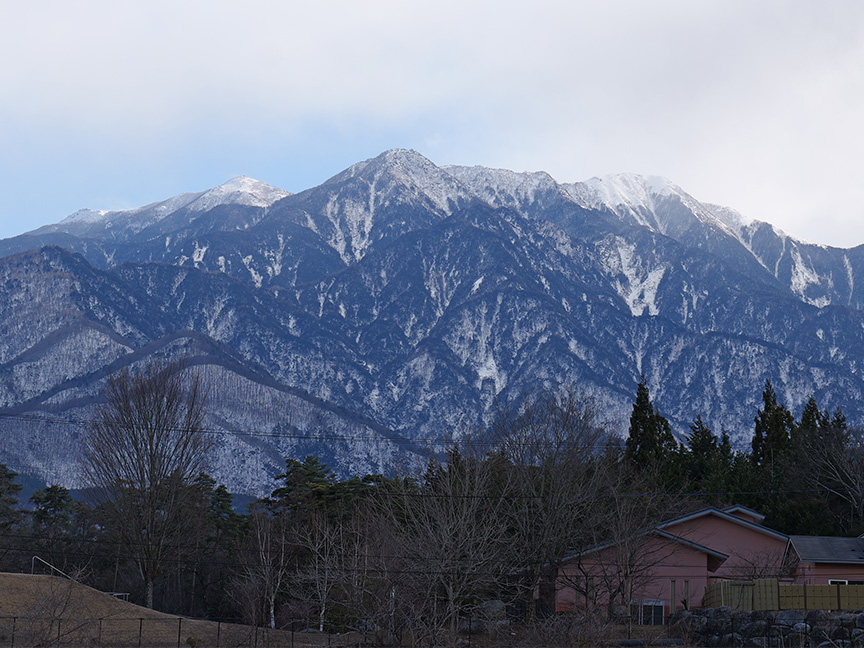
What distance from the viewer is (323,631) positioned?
60594mm

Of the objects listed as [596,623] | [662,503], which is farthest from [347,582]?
[662,503]

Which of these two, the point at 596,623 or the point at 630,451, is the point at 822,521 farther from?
the point at 596,623

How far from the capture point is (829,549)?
57.2 m

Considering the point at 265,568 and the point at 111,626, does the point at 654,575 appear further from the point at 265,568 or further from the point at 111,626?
the point at 111,626

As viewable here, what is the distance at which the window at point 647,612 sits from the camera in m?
A: 54.0

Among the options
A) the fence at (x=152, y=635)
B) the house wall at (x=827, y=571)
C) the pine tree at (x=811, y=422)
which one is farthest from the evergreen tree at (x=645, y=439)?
the fence at (x=152, y=635)

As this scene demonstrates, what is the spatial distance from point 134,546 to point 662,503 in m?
33.6

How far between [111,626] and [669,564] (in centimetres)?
2980

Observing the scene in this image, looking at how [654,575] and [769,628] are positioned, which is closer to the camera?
[769,628]

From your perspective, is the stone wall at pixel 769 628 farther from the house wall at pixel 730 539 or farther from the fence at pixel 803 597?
the house wall at pixel 730 539

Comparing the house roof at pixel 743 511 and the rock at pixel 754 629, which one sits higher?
the house roof at pixel 743 511

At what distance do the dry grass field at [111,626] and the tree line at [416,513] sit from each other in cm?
221

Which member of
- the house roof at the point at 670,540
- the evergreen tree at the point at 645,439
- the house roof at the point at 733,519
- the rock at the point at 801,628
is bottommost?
the rock at the point at 801,628

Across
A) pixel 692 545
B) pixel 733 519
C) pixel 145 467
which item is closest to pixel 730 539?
pixel 733 519
